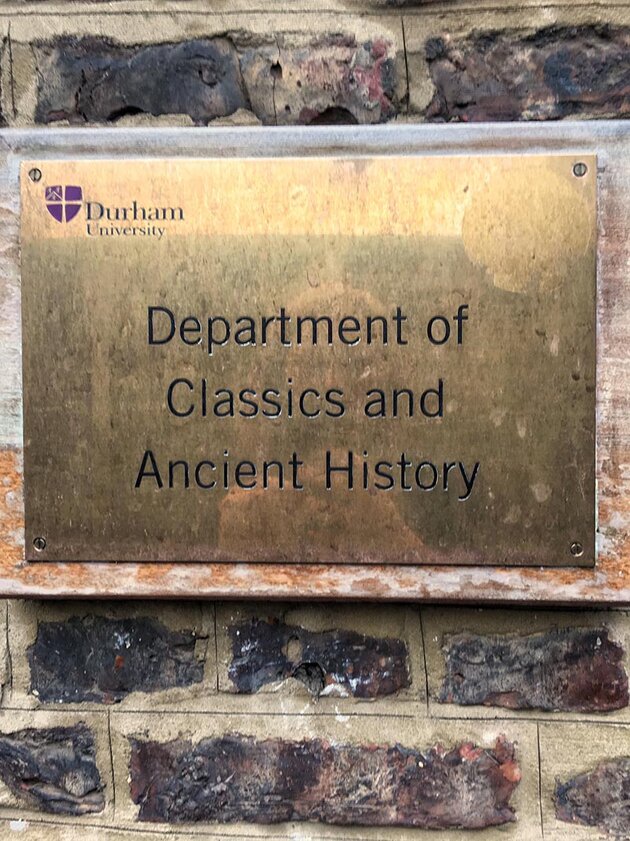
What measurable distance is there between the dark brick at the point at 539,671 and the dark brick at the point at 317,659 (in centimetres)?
6

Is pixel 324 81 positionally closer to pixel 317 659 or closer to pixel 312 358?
pixel 312 358

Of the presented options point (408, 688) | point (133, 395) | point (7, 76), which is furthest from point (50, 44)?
point (408, 688)

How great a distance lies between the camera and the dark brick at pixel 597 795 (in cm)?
89

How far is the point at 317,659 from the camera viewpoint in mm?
911

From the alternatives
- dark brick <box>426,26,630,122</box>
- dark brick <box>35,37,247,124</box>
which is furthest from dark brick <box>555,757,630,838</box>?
dark brick <box>35,37,247,124</box>

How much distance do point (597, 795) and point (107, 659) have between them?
57 cm

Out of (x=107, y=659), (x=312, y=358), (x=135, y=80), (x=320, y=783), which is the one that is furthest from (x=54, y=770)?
(x=135, y=80)

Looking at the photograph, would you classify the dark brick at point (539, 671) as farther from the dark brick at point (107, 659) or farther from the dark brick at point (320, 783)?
the dark brick at point (107, 659)

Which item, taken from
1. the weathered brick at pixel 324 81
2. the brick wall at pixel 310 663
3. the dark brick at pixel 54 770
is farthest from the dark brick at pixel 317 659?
the weathered brick at pixel 324 81

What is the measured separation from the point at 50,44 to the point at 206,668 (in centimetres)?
72

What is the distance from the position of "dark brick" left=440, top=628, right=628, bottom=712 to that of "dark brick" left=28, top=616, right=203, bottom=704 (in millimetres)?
295

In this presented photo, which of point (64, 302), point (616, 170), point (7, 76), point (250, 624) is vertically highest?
point (7, 76)

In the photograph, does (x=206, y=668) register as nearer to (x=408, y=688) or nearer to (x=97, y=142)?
(x=408, y=688)

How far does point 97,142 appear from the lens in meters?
0.89
